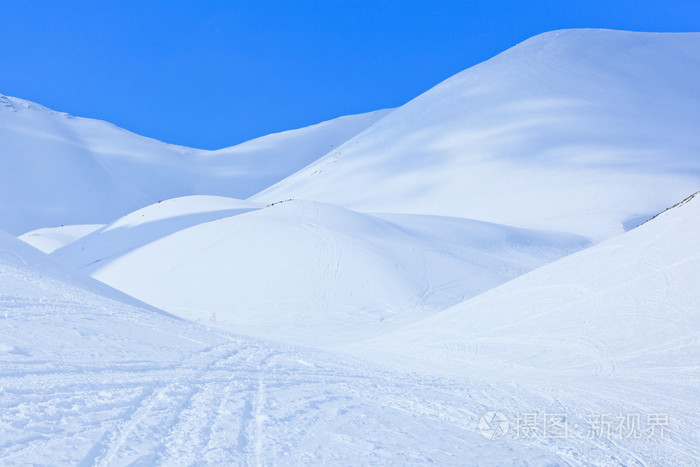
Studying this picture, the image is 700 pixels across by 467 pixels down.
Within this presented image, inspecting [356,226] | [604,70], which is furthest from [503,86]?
[356,226]

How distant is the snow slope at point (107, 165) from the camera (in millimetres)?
76625

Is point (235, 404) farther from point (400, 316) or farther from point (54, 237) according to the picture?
point (54, 237)

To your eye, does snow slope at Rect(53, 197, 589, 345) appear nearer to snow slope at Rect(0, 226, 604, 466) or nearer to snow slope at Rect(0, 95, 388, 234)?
snow slope at Rect(0, 226, 604, 466)

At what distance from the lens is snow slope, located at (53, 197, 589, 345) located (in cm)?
1866

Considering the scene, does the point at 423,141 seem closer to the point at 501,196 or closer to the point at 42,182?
the point at 501,196

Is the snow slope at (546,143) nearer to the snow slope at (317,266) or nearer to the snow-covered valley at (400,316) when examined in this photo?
the snow-covered valley at (400,316)

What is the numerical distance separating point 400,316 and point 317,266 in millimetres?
4244

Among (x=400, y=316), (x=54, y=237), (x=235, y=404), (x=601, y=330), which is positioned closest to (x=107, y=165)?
(x=54, y=237)

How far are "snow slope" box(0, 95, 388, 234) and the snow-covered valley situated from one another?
33759 mm

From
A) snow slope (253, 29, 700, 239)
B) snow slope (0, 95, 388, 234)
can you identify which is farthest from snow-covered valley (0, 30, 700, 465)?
snow slope (0, 95, 388, 234)

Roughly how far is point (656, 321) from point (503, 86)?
5856cm

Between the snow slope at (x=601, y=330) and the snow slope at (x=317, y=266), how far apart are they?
4.06 meters

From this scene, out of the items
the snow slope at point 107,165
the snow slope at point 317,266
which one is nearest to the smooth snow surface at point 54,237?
the snow slope at point 317,266

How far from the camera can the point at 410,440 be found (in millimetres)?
5070
